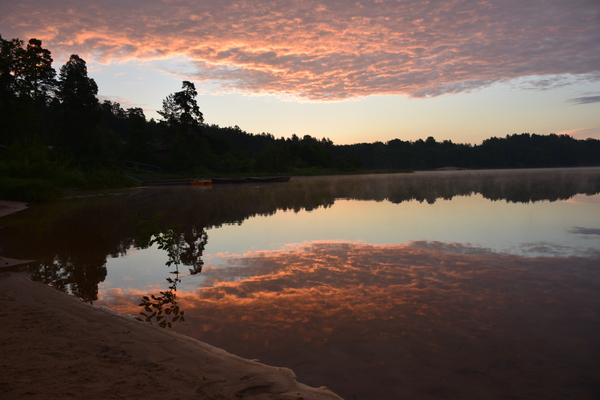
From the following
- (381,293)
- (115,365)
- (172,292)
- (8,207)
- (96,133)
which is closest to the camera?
(115,365)

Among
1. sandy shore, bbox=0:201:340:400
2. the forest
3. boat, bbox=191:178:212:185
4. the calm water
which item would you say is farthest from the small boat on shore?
sandy shore, bbox=0:201:340:400

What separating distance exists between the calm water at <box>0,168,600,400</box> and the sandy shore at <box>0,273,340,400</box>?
501 mm

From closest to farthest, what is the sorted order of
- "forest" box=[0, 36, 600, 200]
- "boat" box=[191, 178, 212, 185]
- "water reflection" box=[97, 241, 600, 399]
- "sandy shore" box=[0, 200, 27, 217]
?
"water reflection" box=[97, 241, 600, 399] → "sandy shore" box=[0, 200, 27, 217] → "forest" box=[0, 36, 600, 200] → "boat" box=[191, 178, 212, 185]

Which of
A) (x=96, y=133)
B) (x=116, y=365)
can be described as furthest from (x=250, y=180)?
(x=116, y=365)

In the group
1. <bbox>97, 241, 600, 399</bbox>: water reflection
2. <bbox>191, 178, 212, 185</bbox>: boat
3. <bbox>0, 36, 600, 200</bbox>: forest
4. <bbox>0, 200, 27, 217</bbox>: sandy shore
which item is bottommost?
<bbox>97, 241, 600, 399</bbox>: water reflection

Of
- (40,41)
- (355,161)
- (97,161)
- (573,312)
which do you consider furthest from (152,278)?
(355,161)

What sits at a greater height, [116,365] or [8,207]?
[8,207]

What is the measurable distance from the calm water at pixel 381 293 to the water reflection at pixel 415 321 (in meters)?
0.02

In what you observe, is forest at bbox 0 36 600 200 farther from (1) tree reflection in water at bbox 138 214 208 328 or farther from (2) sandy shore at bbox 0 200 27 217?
(1) tree reflection in water at bbox 138 214 208 328

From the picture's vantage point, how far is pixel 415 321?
218 inches

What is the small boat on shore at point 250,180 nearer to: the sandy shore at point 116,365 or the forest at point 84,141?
the forest at point 84,141

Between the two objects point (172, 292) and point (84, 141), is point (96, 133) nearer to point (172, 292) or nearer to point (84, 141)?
point (84, 141)

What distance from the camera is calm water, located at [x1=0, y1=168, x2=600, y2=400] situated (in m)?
4.20

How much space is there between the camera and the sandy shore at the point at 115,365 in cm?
336
